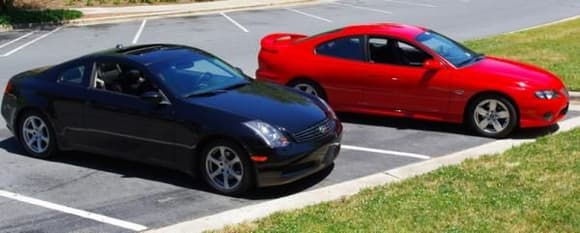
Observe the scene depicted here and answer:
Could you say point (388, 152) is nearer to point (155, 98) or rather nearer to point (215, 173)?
point (215, 173)

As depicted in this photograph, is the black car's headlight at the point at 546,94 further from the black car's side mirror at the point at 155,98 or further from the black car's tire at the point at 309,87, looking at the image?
the black car's side mirror at the point at 155,98

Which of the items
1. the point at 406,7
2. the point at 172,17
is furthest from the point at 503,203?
the point at 406,7

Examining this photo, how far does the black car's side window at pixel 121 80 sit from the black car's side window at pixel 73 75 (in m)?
0.20

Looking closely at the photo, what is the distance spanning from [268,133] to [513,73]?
389cm

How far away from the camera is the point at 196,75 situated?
27.7 ft

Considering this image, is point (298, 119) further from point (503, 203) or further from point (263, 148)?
point (503, 203)

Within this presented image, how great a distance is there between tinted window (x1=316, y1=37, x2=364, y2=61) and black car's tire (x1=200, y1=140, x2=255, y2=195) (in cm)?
351

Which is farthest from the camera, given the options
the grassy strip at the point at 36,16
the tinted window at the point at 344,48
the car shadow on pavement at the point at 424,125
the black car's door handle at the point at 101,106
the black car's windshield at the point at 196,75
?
the grassy strip at the point at 36,16

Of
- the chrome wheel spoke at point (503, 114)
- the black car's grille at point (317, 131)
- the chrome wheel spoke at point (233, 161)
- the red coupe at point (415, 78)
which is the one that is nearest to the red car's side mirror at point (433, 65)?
the red coupe at point (415, 78)

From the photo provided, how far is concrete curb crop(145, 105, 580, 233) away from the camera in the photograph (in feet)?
21.5

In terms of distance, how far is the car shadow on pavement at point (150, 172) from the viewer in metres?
7.72

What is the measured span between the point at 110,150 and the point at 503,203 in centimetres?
408

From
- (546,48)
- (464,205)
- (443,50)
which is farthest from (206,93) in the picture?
(546,48)

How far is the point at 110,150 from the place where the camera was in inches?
329
